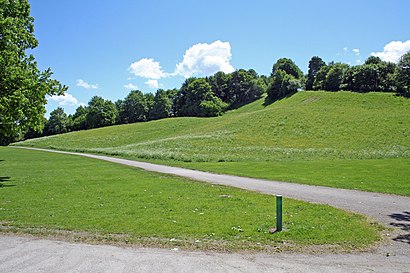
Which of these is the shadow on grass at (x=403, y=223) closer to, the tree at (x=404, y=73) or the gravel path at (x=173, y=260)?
the gravel path at (x=173, y=260)

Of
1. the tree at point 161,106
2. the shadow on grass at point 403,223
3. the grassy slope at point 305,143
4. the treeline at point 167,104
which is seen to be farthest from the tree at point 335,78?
the shadow on grass at point 403,223

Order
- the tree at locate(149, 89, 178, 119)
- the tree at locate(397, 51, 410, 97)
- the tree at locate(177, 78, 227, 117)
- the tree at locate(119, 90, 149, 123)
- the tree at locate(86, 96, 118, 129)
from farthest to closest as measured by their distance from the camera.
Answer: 1. the tree at locate(119, 90, 149, 123)
2. the tree at locate(149, 89, 178, 119)
3. the tree at locate(86, 96, 118, 129)
4. the tree at locate(177, 78, 227, 117)
5. the tree at locate(397, 51, 410, 97)

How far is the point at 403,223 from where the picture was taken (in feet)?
34.8

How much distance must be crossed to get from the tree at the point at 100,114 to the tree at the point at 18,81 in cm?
11560

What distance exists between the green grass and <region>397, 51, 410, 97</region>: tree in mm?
92849

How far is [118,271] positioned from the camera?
6.70m

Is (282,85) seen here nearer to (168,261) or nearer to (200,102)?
(200,102)

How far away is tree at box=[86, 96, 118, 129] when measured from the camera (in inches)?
5330

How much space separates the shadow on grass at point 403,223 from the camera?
9.09m

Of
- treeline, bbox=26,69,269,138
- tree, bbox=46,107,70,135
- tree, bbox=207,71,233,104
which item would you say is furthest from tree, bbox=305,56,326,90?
tree, bbox=46,107,70,135

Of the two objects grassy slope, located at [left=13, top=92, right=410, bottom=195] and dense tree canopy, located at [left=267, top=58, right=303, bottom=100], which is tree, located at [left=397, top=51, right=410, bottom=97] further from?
dense tree canopy, located at [left=267, top=58, right=303, bottom=100]

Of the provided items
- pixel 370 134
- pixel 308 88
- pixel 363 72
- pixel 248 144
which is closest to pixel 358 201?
pixel 248 144

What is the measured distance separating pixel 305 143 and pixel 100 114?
347 ft

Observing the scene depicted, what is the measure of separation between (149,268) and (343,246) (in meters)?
5.27
